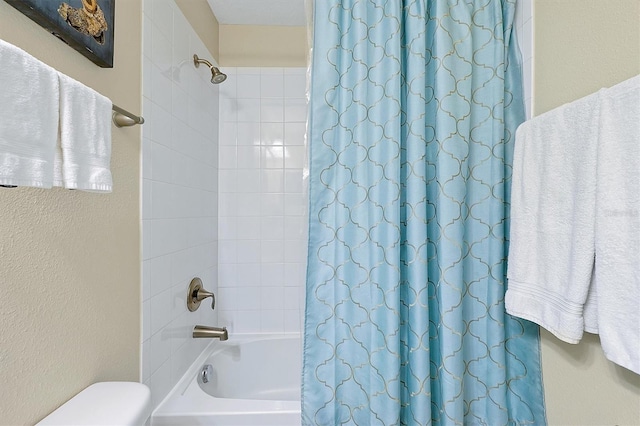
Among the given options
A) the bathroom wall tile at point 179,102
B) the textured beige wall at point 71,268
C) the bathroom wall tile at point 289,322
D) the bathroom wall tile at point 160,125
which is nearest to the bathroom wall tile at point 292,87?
the bathroom wall tile at point 179,102

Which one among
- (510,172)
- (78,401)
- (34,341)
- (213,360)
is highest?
(510,172)

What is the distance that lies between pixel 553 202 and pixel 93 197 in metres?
1.27

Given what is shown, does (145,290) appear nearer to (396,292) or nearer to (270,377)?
(396,292)

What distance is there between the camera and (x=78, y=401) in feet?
2.64

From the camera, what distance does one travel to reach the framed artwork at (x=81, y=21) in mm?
715

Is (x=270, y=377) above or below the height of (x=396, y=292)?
below

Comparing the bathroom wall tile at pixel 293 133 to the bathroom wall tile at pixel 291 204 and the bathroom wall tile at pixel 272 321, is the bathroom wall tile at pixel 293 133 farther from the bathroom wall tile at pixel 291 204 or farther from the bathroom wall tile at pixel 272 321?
the bathroom wall tile at pixel 272 321

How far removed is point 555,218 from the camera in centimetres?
90

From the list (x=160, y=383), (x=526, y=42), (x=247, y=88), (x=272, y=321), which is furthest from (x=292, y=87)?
(x=160, y=383)

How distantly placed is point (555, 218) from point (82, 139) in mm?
1176

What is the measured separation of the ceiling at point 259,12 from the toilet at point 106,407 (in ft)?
6.27

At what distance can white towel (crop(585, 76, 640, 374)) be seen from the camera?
70 cm

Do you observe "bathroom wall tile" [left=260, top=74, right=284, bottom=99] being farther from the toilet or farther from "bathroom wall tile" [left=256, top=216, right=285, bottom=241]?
the toilet

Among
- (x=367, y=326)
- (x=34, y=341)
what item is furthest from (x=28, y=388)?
(x=367, y=326)
